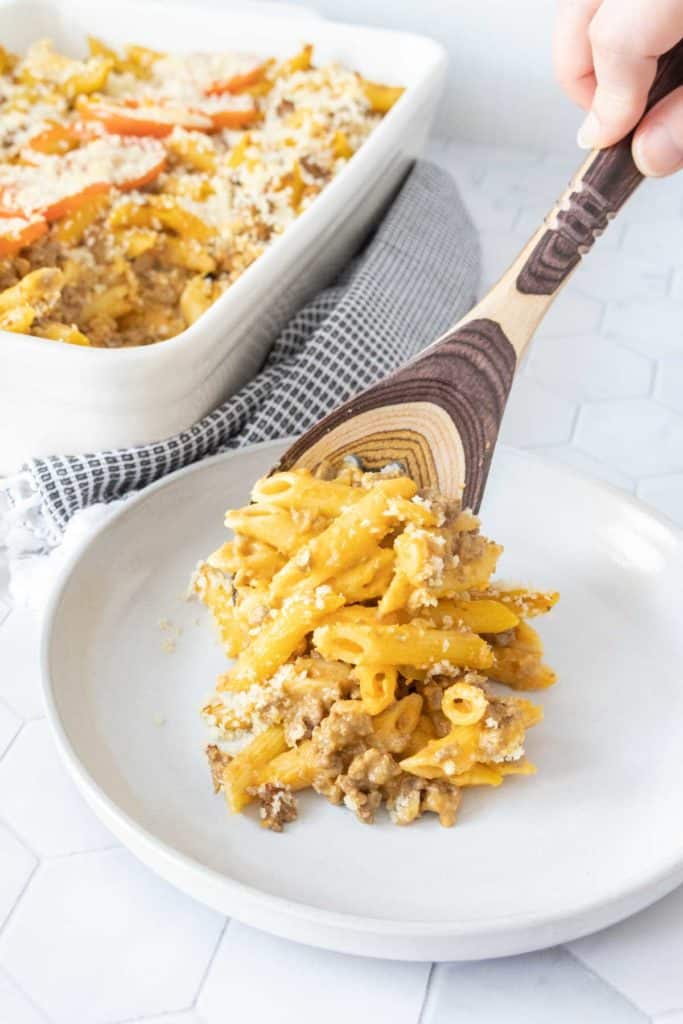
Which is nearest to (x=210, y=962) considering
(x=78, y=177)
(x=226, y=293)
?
(x=226, y=293)

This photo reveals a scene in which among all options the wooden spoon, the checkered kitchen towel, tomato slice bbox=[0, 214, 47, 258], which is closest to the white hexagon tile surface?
the checkered kitchen towel

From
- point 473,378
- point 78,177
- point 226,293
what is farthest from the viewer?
point 78,177

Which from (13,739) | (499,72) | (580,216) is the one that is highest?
(580,216)

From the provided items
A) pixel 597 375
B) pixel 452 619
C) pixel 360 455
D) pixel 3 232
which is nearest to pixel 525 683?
pixel 452 619

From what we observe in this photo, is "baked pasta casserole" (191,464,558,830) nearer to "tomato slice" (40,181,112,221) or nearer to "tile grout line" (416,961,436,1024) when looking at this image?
"tile grout line" (416,961,436,1024)

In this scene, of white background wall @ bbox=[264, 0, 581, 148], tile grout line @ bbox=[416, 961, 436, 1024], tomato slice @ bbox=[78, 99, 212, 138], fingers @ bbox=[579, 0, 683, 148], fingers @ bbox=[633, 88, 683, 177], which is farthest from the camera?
white background wall @ bbox=[264, 0, 581, 148]

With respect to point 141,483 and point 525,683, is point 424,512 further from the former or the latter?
point 141,483

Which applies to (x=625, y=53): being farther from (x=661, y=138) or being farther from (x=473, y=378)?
(x=473, y=378)
